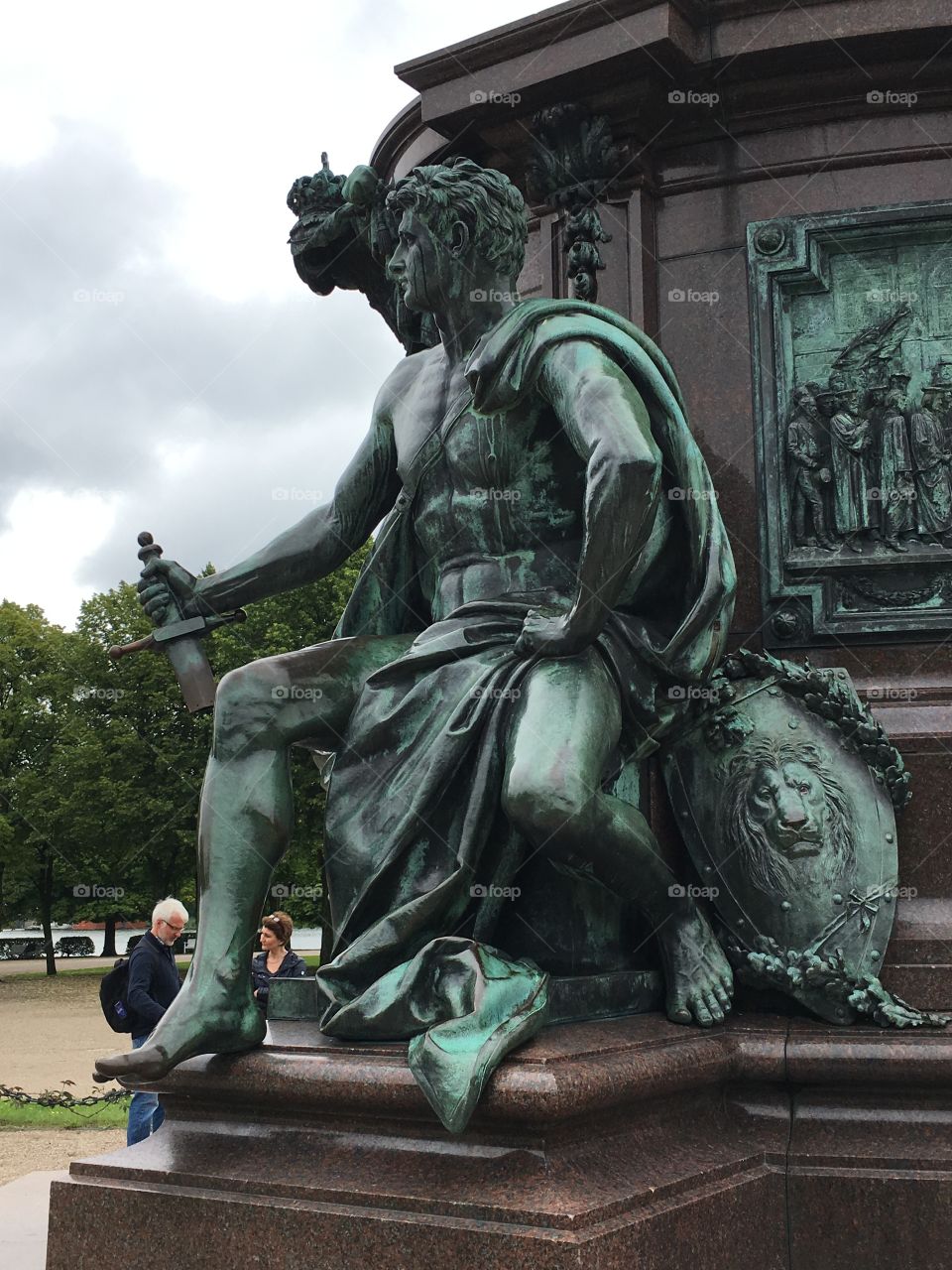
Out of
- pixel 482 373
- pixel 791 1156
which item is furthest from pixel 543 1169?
pixel 482 373

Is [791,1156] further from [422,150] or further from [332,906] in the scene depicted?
[422,150]

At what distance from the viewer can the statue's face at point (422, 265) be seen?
452 cm

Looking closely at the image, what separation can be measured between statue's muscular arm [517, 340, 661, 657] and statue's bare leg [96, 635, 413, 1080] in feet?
2.01

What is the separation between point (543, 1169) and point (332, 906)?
45.1 inches

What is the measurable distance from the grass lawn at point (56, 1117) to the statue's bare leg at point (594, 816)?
27.1 ft

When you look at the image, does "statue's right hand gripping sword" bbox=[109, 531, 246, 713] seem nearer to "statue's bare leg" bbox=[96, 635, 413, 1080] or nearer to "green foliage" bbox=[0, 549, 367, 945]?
"statue's bare leg" bbox=[96, 635, 413, 1080]


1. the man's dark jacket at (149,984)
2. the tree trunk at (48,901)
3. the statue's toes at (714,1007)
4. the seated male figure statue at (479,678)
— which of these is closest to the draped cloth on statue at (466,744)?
the seated male figure statue at (479,678)

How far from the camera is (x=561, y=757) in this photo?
3939mm

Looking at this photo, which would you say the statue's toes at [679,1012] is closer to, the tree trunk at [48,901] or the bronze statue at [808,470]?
the bronze statue at [808,470]

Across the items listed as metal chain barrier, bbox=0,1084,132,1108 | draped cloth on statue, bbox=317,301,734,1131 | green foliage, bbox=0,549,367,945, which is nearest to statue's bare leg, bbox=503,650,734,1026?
draped cloth on statue, bbox=317,301,734,1131

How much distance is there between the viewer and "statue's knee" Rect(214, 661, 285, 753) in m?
4.31

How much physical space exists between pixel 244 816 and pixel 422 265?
166 cm

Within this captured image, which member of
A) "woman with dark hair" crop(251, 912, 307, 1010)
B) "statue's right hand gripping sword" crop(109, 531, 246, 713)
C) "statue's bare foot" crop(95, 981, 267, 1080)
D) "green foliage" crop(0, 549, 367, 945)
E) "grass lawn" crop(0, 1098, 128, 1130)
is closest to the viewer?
"statue's bare foot" crop(95, 981, 267, 1080)

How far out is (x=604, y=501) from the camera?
4.04 meters
